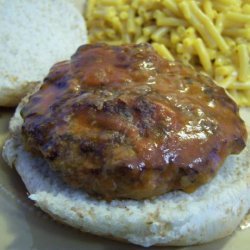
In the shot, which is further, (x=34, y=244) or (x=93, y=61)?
(x=93, y=61)

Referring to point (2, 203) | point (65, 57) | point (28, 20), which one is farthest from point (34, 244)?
point (28, 20)

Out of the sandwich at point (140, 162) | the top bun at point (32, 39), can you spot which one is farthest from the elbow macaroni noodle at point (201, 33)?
the sandwich at point (140, 162)

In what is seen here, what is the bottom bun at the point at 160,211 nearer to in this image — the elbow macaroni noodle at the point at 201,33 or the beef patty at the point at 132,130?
the beef patty at the point at 132,130

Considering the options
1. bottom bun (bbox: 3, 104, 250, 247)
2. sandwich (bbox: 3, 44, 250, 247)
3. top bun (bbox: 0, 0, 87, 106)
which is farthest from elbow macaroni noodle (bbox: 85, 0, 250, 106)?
bottom bun (bbox: 3, 104, 250, 247)

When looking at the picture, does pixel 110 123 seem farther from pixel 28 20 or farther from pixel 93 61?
pixel 28 20

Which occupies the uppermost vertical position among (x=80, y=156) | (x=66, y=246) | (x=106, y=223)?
(x=80, y=156)
